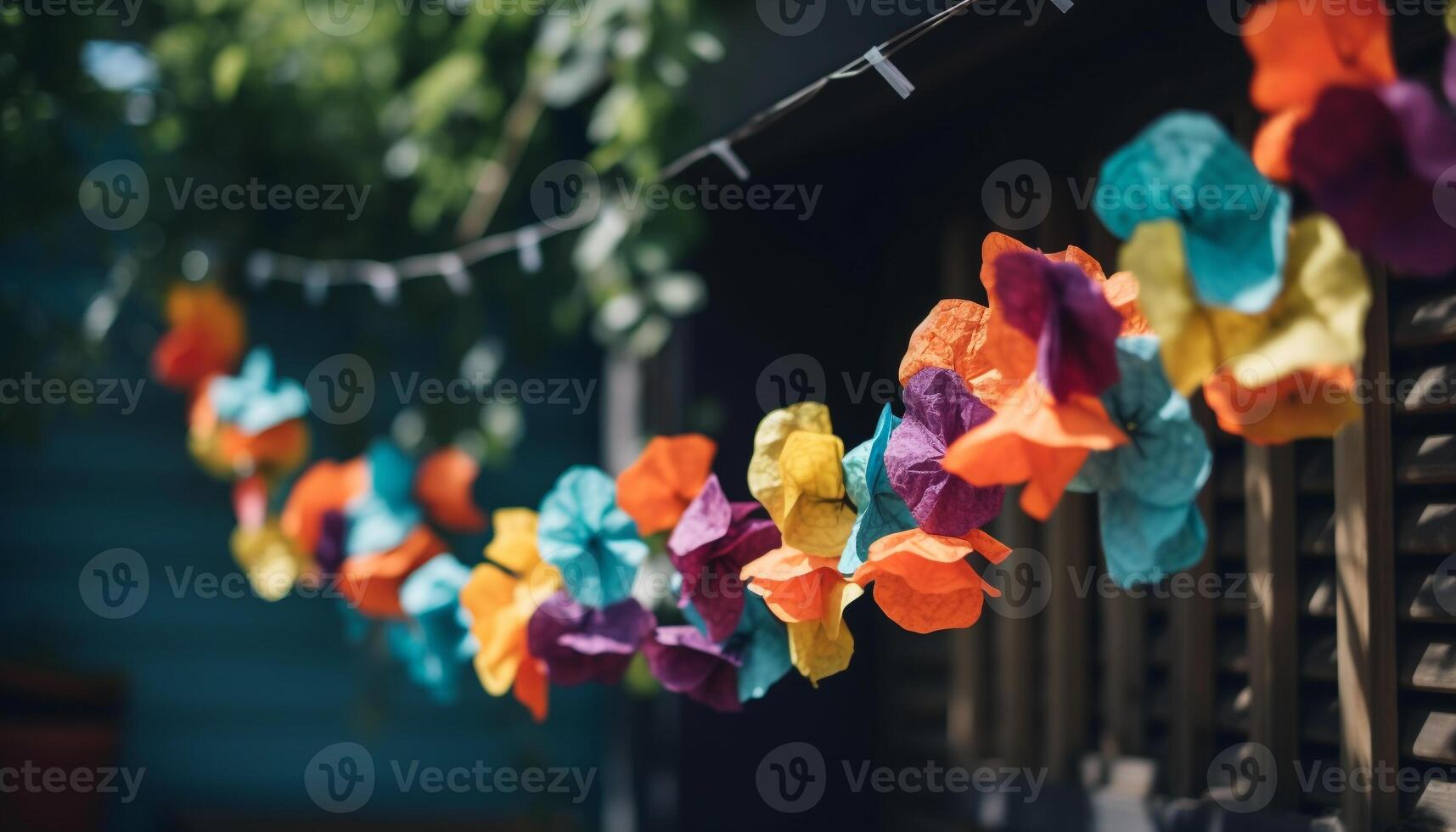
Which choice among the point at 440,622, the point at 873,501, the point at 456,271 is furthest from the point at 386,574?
the point at 873,501

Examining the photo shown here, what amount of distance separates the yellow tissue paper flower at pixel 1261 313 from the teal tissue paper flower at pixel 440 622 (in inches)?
42.0

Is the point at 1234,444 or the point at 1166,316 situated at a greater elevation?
the point at 1234,444

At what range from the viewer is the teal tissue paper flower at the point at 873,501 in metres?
0.95

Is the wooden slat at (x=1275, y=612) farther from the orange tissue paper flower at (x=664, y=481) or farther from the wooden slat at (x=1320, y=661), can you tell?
the orange tissue paper flower at (x=664, y=481)

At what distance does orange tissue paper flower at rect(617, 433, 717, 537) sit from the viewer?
121cm

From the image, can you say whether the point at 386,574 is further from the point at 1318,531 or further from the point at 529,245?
the point at 1318,531

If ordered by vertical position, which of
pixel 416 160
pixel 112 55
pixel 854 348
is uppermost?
pixel 112 55

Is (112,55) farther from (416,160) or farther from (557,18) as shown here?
(557,18)

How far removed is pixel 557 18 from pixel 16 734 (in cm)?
184

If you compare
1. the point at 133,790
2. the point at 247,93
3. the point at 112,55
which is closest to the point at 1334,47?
the point at 247,93

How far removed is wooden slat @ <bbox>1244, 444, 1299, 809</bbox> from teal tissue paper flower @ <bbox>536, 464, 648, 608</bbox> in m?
0.67

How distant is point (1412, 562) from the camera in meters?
1.19

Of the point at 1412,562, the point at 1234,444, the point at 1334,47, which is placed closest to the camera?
the point at 1334,47

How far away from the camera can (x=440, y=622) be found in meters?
1.61
